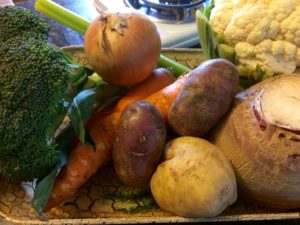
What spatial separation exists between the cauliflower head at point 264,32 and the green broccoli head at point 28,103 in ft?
1.26

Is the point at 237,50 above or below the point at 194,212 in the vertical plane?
above

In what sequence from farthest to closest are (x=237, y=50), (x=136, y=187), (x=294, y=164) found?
(x=237, y=50)
(x=136, y=187)
(x=294, y=164)

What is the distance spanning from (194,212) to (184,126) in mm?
164

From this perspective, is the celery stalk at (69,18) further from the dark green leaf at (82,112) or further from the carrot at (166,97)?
the dark green leaf at (82,112)

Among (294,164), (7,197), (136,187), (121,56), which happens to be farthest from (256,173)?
(7,197)

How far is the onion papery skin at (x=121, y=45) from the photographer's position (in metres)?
0.76

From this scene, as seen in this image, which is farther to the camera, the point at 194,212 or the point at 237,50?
the point at 237,50

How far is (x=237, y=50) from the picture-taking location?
0.87m

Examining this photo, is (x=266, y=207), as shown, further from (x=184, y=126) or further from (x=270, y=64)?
(x=270, y=64)

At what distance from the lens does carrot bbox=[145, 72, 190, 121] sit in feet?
2.62

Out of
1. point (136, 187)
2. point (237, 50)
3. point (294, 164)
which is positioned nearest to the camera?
point (294, 164)

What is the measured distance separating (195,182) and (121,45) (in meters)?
0.30

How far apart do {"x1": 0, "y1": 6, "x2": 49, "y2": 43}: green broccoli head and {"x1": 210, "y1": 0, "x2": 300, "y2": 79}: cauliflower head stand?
39cm

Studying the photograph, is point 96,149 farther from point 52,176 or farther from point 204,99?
point 204,99
